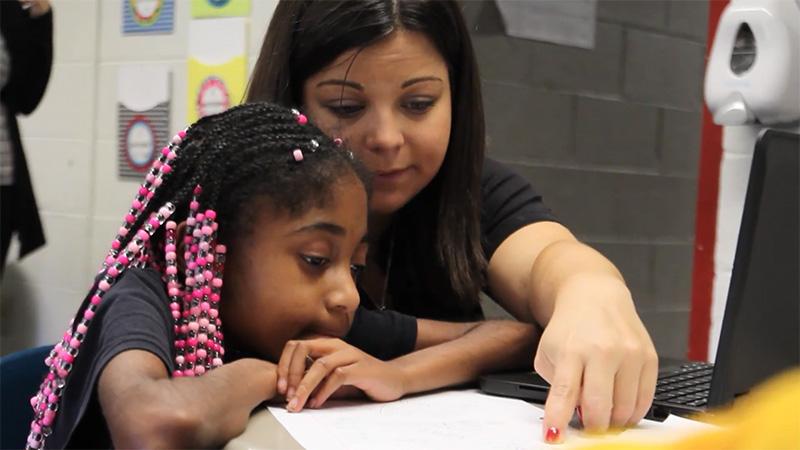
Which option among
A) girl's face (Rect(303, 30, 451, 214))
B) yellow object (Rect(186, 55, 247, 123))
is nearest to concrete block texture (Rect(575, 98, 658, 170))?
girl's face (Rect(303, 30, 451, 214))


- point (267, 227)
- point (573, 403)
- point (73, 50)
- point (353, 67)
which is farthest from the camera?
point (73, 50)

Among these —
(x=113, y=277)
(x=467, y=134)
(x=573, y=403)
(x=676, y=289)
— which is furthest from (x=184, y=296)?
(x=676, y=289)

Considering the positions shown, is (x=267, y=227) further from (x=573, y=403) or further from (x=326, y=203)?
(x=573, y=403)

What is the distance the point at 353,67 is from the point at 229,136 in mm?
234

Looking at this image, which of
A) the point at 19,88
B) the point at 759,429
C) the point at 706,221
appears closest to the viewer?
the point at 759,429

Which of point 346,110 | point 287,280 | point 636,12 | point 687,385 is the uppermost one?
point 636,12

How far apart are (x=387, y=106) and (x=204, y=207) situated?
293 mm

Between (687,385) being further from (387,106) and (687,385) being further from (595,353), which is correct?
(387,106)

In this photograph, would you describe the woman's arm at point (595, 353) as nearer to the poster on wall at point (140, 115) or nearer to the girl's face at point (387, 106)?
the girl's face at point (387, 106)

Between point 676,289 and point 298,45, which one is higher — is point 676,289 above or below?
below

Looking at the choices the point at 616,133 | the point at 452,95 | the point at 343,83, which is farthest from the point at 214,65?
the point at 616,133

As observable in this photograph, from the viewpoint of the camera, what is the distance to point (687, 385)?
2.67ft

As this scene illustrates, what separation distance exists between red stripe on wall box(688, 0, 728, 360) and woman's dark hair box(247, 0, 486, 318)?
1.42ft

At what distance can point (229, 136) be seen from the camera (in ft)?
2.35
